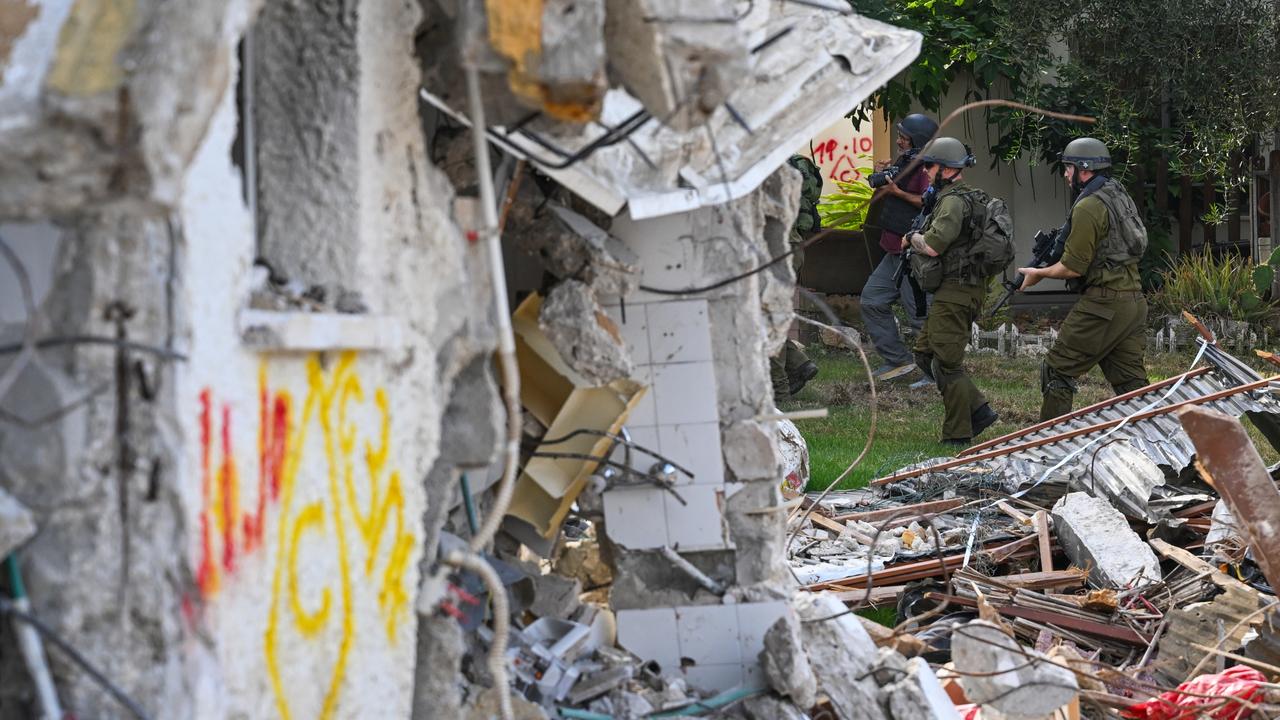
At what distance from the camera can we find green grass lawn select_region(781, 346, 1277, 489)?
10.2 metres

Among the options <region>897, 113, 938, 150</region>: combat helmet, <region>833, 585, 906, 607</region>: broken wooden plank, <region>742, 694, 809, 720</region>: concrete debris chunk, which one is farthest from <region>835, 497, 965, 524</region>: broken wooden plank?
<region>897, 113, 938, 150</region>: combat helmet

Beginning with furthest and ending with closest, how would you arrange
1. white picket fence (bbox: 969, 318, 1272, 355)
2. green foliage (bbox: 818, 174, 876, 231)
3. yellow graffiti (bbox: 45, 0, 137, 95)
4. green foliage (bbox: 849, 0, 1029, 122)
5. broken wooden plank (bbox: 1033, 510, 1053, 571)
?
green foliage (bbox: 818, 174, 876, 231)
green foliage (bbox: 849, 0, 1029, 122)
white picket fence (bbox: 969, 318, 1272, 355)
broken wooden plank (bbox: 1033, 510, 1053, 571)
yellow graffiti (bbox: 45, 0, 137, 95)

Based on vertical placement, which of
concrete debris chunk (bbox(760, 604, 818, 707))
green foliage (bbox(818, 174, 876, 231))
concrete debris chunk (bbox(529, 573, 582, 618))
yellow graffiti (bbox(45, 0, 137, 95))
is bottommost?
green foliage (bbox(818, 174, 876, 231))

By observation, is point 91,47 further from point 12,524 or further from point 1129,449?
point 1129,449

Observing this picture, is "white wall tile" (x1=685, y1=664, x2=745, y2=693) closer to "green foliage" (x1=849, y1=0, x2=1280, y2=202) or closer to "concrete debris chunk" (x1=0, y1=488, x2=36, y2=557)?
"concrete debris chunk" (x1=0, y1=488, x2=36, y2=557)

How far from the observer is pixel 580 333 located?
186 inches

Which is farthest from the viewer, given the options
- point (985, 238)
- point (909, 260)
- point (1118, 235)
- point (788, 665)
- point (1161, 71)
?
point (1161, 71)

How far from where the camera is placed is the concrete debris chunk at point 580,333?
15.5 ft

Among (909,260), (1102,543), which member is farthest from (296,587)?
(909,260)

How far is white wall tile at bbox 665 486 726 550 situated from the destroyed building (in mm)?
11

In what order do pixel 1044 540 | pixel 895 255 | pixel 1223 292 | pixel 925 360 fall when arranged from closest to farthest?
1. pixel 1044 540
2. pixel 925 360
3. pixel 895 255
4. pixel 1223 292

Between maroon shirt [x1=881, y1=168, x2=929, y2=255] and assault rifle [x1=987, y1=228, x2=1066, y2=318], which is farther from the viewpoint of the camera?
maroon shirt [x1=881, y1=168, x2=929, y2=255]

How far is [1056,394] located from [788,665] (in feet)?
20.5

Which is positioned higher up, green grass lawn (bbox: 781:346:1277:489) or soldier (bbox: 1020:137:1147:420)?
soldier (bbox: 1020:137:1147:420)
